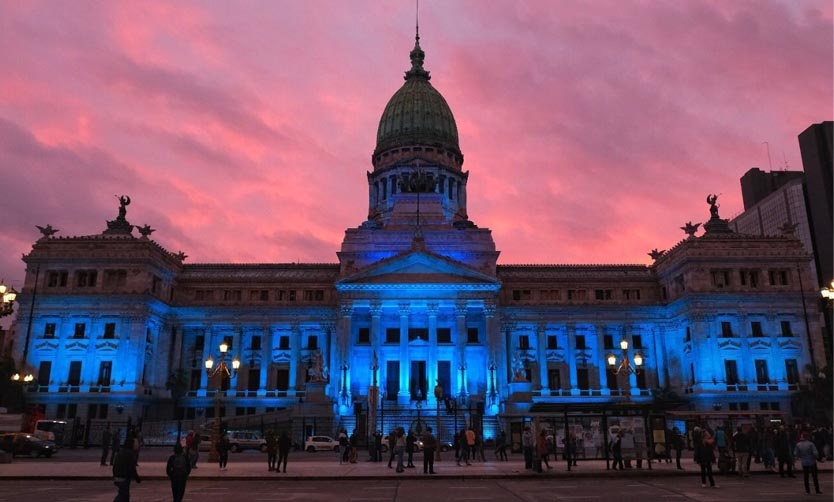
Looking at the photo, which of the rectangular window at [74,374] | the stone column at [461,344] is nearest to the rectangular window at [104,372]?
the rectangular window at [74,374]

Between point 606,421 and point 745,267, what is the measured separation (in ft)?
151

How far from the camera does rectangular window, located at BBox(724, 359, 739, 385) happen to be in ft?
219

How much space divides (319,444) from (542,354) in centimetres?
3135

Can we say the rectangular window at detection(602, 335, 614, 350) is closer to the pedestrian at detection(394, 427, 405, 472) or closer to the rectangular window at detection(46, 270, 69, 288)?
the pedestrian at detection(394, 427, 405, 472)

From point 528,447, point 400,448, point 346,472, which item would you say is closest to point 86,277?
point 346,472

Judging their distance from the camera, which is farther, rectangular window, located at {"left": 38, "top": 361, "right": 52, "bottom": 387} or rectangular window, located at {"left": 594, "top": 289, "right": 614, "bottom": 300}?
rectangular window, located at {"left": 594, "top": 289, "right": 614, "bottom": 300}

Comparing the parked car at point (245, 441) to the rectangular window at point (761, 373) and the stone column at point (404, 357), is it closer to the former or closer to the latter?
the stone column at point (404, 357)

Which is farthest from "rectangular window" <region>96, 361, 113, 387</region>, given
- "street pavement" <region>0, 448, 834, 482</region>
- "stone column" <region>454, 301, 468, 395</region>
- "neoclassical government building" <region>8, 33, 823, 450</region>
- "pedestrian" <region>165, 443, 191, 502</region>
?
"pedestrian" <region>165, 443, 191, 502</region>

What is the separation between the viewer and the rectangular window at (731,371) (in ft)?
219

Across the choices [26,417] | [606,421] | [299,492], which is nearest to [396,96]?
[26,417]

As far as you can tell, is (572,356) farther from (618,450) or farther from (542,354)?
(618,450)

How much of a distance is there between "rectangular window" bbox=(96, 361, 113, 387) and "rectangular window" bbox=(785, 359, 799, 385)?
6700cm

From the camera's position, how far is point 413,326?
239ft

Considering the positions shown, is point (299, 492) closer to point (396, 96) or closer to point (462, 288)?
point (462, 288)
